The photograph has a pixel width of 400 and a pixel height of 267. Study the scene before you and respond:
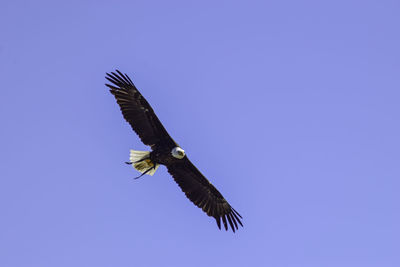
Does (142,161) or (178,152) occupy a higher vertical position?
(142,161)

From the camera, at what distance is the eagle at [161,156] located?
17609 mm

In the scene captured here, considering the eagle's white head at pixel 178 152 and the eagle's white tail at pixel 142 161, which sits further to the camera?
the eagle's white tail at pixel 142 161

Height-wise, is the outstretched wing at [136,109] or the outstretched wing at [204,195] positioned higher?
the outstretched wing at [136,109]

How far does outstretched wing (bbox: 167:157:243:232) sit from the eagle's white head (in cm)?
85

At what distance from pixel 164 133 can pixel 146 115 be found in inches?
26.1

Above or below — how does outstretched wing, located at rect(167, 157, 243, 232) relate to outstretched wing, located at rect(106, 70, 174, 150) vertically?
below

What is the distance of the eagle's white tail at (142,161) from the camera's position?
18.1 metres

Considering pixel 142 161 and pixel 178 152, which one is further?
pixel 142 161

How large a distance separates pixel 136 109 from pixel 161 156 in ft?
4.67

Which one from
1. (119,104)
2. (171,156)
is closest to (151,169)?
(171,156)

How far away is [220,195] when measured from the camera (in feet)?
62.2

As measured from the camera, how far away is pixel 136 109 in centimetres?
1766

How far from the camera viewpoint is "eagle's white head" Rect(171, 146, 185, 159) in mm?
17656

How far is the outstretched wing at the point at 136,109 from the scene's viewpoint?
17.6m
